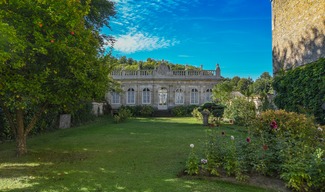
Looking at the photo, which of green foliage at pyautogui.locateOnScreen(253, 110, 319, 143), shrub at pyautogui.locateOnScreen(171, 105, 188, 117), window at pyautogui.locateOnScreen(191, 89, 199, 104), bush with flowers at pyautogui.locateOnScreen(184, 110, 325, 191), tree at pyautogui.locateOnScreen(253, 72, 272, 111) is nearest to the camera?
bush with flowers at pyautogui.locateOnScreen(184, 110, 325, 191)

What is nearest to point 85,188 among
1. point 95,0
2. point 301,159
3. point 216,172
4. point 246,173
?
point 216,172

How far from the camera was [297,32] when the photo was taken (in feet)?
33.1

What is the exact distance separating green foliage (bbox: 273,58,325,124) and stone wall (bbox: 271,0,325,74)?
19.8 inches

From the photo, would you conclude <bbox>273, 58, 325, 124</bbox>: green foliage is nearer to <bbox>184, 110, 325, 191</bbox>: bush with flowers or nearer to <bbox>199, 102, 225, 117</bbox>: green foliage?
<bbox>184, 110, 325, 191</bbox>: bush with flowers

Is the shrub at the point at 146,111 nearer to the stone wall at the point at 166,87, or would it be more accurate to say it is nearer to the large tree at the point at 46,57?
the stone wall at the point at 166,87

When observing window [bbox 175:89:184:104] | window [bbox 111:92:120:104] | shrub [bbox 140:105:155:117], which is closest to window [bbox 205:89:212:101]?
window [bbox 175:89:184:104]

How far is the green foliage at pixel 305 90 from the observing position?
8.30 m

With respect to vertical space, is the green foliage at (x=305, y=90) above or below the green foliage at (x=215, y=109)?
above

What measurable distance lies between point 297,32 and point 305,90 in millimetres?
2641

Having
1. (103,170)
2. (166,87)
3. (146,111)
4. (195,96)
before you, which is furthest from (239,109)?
(166,87)

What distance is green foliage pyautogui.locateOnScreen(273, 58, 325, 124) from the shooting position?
27.2ft

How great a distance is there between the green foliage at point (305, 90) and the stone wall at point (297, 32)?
504 mm

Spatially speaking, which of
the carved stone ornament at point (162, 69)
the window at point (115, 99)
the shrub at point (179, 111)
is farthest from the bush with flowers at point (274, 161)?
the window at point (115, 99)

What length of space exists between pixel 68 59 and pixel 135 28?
870cm
